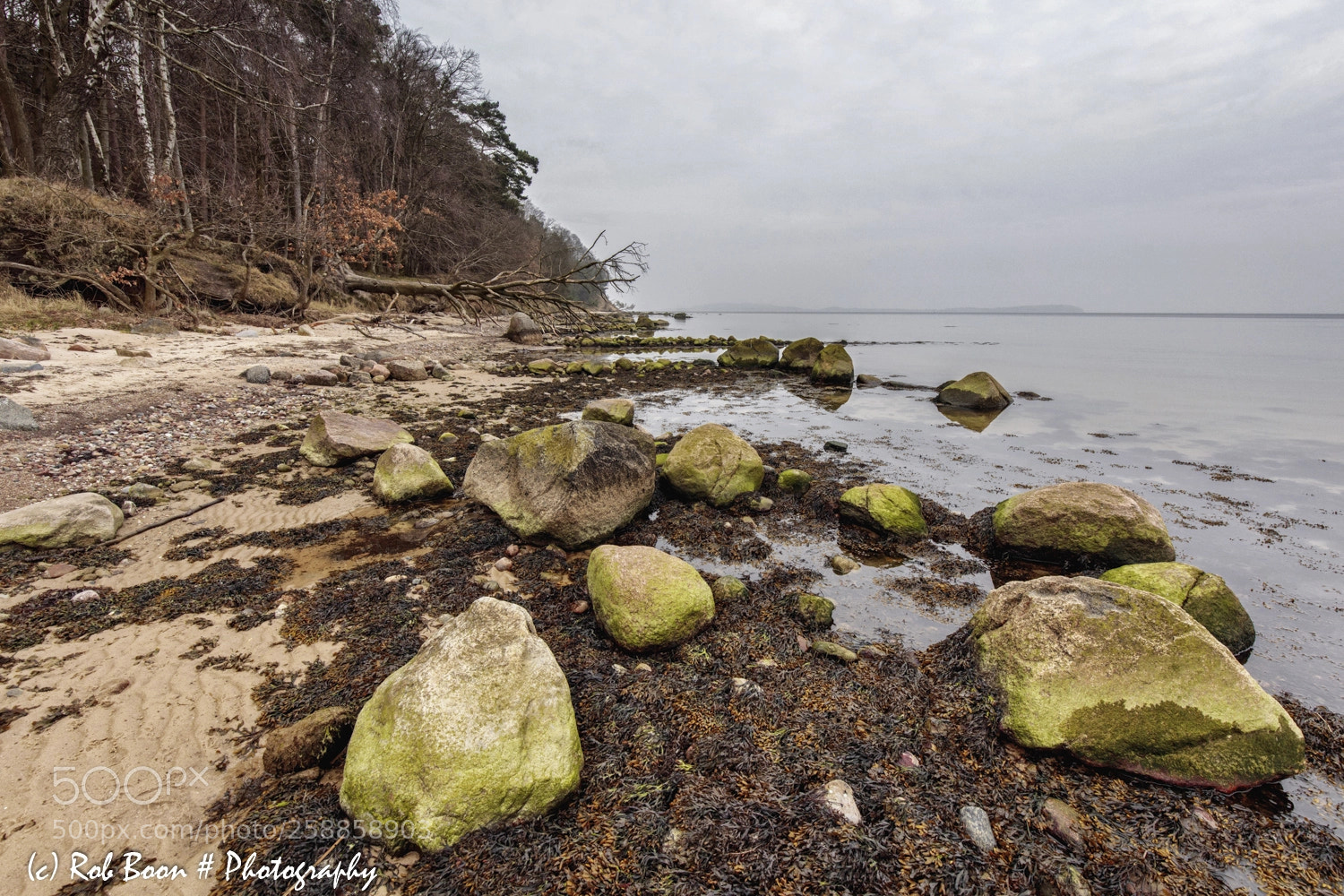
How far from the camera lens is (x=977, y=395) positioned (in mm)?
15008

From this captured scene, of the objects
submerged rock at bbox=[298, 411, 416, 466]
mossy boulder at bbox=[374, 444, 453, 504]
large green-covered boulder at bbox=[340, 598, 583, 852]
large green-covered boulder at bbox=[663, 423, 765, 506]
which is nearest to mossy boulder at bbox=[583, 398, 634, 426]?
large green-covered boulder at bbox=[663, 423, 765, 506]

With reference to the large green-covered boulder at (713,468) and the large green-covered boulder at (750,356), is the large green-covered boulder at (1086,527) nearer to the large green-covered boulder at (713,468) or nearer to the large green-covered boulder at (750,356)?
the large green-covered boulder at (713,468)

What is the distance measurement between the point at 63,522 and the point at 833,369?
62.9 feet

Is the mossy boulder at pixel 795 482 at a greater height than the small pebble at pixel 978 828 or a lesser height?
greater

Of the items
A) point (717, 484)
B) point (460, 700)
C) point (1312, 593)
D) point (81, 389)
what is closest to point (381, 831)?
point (460, 700)

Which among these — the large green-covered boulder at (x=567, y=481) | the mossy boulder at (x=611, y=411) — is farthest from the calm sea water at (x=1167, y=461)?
the large green-covered boulder at (x=567, y=481)

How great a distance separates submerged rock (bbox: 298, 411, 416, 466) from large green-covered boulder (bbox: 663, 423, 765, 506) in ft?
11.9

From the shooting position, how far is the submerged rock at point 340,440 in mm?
6297

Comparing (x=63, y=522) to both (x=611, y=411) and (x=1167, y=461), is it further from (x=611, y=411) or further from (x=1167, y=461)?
(x=1167, y=461)

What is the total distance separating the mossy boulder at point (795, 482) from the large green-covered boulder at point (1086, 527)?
2232 mm

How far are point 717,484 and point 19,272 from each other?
52.5 ft

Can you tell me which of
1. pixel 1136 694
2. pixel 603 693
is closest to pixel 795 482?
pixel 1136 694

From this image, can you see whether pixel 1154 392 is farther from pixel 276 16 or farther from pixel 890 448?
pixel 276 16

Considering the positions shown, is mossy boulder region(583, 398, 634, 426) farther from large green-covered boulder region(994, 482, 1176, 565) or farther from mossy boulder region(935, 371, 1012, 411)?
mossy boulder region(935, 371, 1012, 411)
